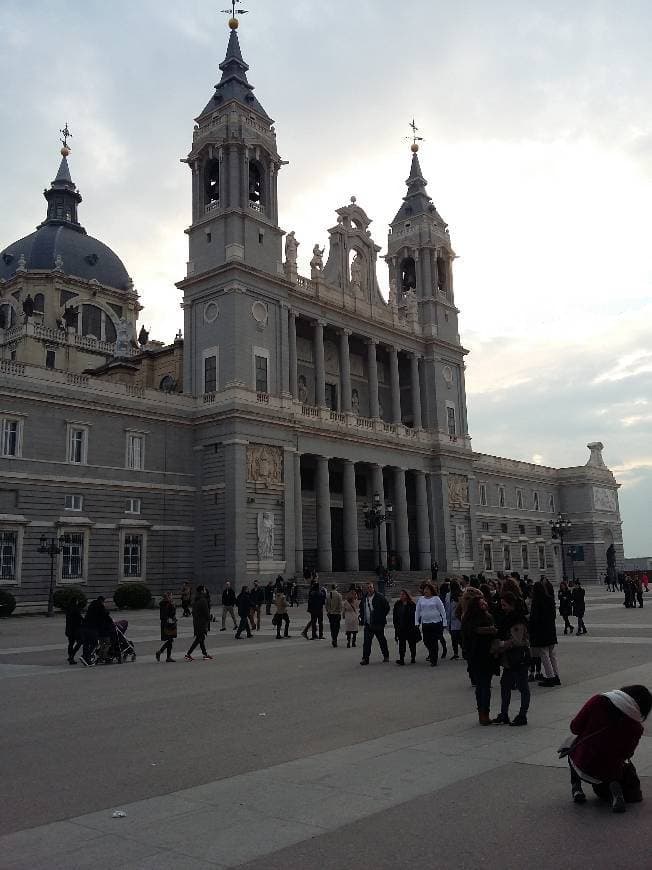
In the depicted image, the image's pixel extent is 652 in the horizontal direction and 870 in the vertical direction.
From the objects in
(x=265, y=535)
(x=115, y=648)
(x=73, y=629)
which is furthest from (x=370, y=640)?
(x=265, y=535)

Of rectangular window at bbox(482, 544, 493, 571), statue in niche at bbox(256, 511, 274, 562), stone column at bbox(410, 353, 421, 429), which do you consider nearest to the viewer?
statue in niche at bbox(256, 511, 274, 562)

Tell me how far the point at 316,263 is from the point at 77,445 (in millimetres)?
23185

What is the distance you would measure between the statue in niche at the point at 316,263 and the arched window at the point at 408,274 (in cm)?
1445

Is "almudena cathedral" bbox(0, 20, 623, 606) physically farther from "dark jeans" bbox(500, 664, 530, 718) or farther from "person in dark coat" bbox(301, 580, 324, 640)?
"dark jeans" bbox(500, 664, 530, 718)

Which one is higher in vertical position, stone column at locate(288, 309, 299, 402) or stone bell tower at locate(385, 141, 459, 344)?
stone bell tower at locate(385, 141, 459, 344)

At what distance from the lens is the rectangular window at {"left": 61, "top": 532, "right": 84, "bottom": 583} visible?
133 feet

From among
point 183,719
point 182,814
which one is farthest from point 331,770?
point 183,719

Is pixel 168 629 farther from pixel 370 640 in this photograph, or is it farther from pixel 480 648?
pixel 480 648

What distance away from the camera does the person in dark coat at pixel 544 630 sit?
1320 cm

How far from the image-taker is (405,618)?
18172 millimetres

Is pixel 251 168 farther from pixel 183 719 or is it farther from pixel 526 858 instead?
pixel 526 858

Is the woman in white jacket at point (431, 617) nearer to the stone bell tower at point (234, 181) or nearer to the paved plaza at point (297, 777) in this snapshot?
the paved plaza at point (297, 777)

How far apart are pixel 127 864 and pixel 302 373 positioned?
173 feet

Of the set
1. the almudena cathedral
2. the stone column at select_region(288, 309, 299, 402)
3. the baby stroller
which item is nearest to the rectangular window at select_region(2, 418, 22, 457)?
the almudena cathedral
